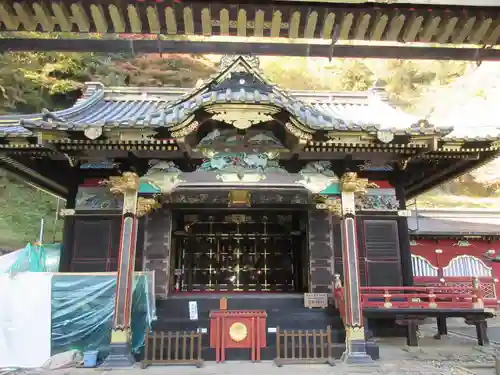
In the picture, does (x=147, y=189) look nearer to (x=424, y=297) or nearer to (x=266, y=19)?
(x=266, y=19)

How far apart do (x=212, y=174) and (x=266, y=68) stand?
33.7 m

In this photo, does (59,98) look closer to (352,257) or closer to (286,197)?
(286,197)

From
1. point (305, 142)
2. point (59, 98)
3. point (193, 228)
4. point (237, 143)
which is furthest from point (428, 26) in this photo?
point (59, 98)

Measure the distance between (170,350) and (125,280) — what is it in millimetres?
1749

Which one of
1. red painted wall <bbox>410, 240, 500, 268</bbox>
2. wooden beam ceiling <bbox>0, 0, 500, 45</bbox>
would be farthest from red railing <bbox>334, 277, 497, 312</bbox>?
red painted wall <bbox>410, 240, 500, 268</bbox>

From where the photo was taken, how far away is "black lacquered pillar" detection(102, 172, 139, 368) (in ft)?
27.4

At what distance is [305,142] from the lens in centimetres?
885

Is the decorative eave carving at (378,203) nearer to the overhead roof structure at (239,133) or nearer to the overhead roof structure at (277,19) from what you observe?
the overhead roof structure at (239,133)

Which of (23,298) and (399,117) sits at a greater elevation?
(399,117)

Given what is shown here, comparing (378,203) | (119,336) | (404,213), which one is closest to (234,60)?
(378,203)

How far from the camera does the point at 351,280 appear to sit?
917 centimetres

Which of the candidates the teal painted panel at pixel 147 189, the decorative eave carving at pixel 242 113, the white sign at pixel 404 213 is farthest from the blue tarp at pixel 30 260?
the white sign at pixel 404 213

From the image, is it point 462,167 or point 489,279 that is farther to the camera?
point 489,279

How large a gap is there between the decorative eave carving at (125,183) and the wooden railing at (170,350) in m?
3.14
